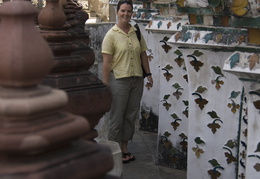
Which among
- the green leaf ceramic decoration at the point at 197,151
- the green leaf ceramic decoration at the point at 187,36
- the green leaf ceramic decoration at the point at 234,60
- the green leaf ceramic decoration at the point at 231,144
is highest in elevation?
the green leaf ceramic decoration at the point at 187,36

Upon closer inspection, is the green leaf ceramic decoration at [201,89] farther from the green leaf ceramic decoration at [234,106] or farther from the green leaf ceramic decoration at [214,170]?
the green leaf ceramic decoration at [214,170]

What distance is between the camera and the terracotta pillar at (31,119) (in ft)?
6.42

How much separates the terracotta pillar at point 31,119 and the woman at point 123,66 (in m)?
4.12

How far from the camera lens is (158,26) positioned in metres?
6.81

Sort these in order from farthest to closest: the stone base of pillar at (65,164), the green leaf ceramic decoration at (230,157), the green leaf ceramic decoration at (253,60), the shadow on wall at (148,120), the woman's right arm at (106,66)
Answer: the shadow on wall at (148,120) → the woman's right arm at (106,66) → the green leaf ceramic decoration at (230,157) → the green leaf ceramic decoration at (253,60) → the stone base of pillar at (65,164)

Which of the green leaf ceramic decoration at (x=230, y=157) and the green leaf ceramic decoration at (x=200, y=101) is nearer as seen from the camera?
the green leaf ceramic decoration at (x=230, y=157)

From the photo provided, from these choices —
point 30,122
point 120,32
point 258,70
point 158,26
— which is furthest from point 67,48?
point 158,26

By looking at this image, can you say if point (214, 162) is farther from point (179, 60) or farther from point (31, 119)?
point (31, 119)

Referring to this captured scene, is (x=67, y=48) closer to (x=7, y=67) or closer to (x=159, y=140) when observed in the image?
(x=7, y=67)

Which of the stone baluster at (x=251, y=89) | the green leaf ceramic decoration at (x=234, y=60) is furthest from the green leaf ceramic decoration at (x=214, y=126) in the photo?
the green leaf ceramic decoration at (x=234, y=60)

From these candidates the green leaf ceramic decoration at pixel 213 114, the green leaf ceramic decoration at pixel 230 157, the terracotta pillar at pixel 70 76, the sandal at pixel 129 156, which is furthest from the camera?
the sandal at pixel 129 156

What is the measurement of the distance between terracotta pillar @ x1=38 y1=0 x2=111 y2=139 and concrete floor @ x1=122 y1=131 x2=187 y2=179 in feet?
9.24

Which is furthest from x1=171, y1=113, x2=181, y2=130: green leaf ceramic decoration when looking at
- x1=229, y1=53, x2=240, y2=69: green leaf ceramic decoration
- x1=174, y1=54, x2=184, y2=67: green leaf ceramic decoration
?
x1=229, y1=53, x2=240, y2=69: green leaf ceramic decoration

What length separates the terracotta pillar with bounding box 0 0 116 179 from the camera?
77.0 inches
